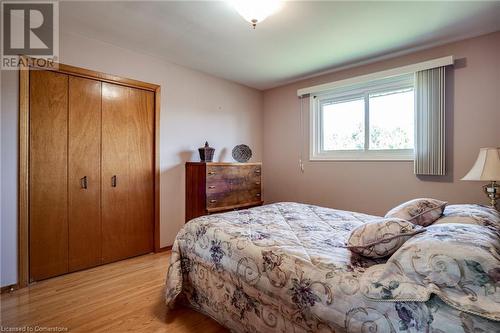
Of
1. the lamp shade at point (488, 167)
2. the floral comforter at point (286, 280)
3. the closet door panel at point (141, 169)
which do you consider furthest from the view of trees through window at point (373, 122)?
the closet door panel at point (141, 169)

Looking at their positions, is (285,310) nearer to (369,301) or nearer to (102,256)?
(369,301)

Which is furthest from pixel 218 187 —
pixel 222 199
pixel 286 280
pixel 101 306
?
pixel 286 280

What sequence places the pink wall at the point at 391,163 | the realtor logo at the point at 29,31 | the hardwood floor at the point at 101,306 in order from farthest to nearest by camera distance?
the pink wall at the point at 391,163, the realtor logo at the point at 29,31, the hardwood floor at the point at 101,306

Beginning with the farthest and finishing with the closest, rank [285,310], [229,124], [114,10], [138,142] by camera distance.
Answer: [229,124] < [138,142] < [114,10] < [285,310]

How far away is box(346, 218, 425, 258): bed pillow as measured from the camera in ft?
3.82

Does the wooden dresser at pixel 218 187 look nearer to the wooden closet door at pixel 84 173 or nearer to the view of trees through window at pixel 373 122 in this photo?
the wooden closet door at pixel 84 173

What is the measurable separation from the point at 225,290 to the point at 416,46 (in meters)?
3.01

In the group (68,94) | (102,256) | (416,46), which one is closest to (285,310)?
(102,256)

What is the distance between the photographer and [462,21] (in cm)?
219

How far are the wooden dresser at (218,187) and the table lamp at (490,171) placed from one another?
2.36m

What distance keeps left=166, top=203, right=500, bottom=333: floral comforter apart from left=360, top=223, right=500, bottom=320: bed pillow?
3cm

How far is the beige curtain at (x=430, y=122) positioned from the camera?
254 cm

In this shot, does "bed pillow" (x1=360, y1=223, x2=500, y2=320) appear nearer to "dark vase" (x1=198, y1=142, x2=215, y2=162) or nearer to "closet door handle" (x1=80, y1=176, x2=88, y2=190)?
"dark vase" (x1=198, y1=142, x2=215, y2=162)

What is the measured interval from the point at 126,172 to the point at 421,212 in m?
2.84
